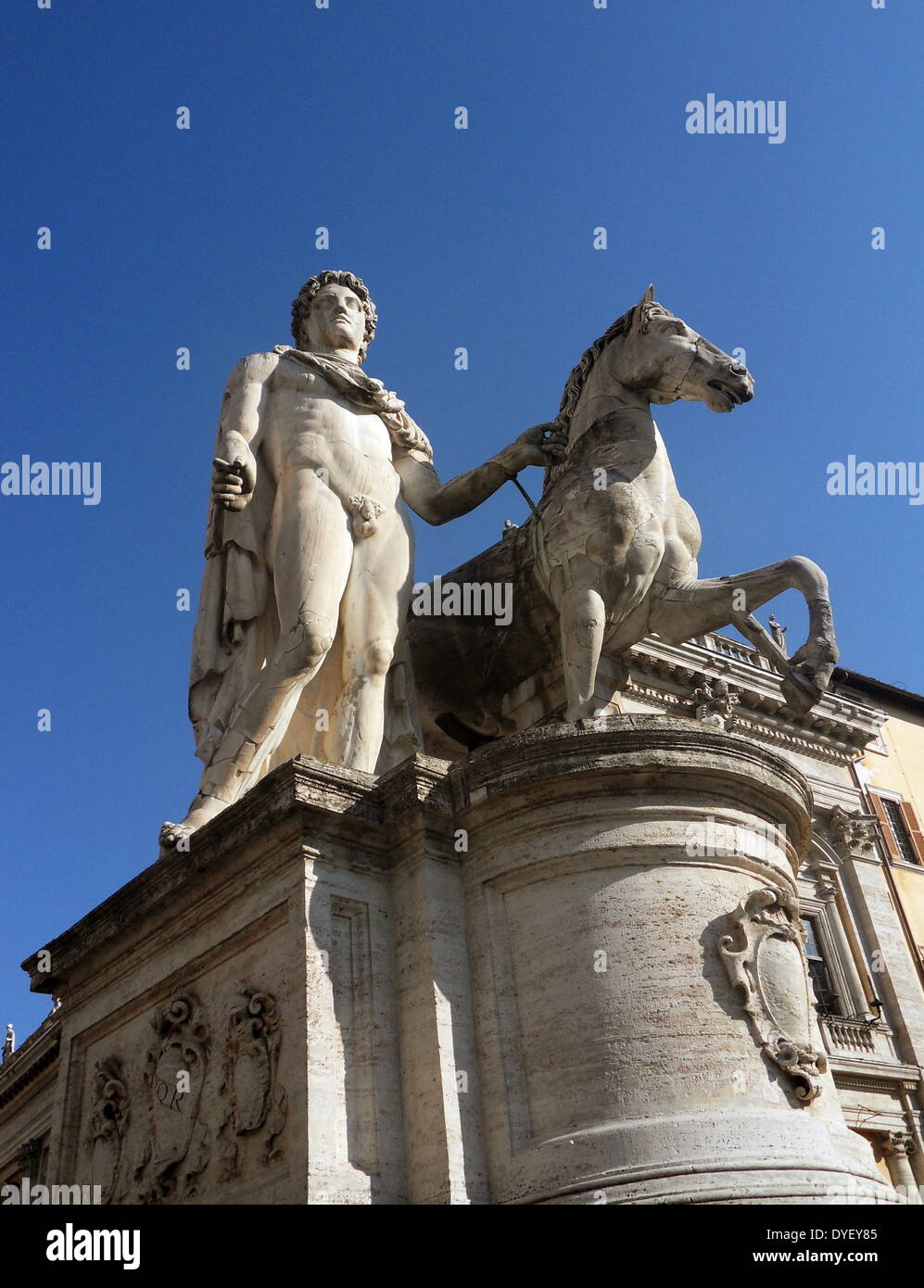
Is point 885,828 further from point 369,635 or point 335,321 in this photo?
point 369,635

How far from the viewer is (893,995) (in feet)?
89.3

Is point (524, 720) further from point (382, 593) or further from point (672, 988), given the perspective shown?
point (672, 988)

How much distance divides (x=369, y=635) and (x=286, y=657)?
634 mm

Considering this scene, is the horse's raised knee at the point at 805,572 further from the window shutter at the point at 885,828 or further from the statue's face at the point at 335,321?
the window shutter at the point at 885,828

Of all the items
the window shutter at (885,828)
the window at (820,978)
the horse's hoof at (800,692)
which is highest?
the window shutter at (885,828)

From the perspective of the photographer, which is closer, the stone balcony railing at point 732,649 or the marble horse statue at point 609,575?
the marble horse statue at point 609,575

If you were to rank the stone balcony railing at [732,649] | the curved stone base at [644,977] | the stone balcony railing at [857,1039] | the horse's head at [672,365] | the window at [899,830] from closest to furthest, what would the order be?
the curved stone base at [644,977] → the horse's head at [672,365] → the stone balcony railing at [857,1039] → the stone balcony railing at [732,649] → the window at [899,830]

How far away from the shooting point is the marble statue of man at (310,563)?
793cm

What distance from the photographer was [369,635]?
8.30m

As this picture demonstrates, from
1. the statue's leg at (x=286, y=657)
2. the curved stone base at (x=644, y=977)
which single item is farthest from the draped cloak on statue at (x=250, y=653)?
the curved stone base at (x=644, y=977)

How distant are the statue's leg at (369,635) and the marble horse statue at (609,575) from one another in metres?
1.11
